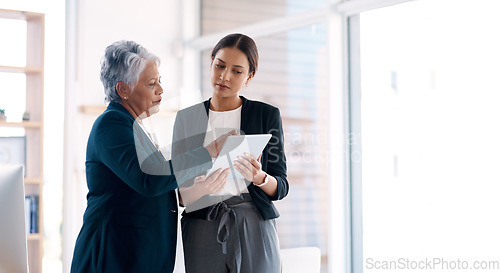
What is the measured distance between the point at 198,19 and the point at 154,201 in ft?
11.7

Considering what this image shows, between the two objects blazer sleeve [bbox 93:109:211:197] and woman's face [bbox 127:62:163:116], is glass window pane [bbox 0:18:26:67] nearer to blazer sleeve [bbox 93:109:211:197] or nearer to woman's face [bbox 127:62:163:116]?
woman's face [bbox 127:62:163:116]

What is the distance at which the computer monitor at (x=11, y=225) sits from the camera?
4.30 feet

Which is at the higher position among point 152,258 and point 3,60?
point 3,60

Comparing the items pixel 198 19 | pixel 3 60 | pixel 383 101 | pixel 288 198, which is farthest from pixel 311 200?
pixel 3 60

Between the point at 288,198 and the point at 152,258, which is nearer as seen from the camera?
the point at 152,258

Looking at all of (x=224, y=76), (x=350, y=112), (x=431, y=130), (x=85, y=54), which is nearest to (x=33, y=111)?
(x=85, y=54)

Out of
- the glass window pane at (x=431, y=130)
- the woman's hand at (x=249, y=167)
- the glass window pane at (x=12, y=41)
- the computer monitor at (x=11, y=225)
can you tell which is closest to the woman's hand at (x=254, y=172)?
the woman's hand at (x=249, y=167)

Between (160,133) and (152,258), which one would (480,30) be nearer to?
(160,133)

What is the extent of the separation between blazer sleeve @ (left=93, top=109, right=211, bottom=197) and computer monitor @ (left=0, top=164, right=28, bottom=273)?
0.84 ft

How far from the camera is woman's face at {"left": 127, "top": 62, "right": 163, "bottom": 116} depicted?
5.39ft

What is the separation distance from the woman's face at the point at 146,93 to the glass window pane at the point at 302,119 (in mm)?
2027

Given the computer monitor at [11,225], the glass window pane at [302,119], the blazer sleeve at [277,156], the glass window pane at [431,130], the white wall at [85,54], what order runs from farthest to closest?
the white wall at [85,54] → the glass window pane at [302,119] → the glass window pane at [431,130] → the blazer sleeve at [277,156] → the computer monitor at [11,225]

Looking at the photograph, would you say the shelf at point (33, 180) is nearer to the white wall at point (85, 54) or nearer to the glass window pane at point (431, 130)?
the white wall at point (85, 54)

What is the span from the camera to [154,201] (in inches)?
61.2
